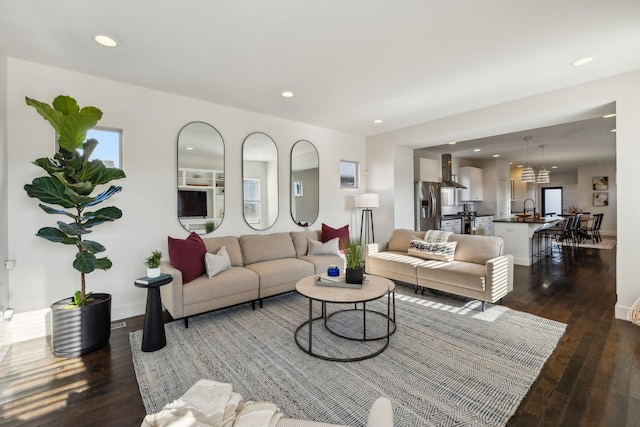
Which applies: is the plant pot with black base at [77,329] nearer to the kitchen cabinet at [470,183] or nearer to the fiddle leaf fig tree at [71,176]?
the fiddle leaf fig tree at [71,176]

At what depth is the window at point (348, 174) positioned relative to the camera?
5.82 meters

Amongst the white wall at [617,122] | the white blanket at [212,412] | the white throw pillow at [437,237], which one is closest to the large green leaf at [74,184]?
the white blanket at [212,412]

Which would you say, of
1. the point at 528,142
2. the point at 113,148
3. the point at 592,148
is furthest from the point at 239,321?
the point at 592,148

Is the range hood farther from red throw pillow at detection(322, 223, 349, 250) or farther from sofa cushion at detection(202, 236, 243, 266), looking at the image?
sofa cushion at detection(202, 236, 243, 266)

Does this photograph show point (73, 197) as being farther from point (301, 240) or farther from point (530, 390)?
point (530, 390)

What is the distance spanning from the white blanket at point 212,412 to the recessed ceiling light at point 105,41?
112 inches

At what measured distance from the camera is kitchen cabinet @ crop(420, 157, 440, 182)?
21.6ft

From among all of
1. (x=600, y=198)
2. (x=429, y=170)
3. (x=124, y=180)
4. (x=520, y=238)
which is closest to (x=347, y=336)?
(x=124, y=180)

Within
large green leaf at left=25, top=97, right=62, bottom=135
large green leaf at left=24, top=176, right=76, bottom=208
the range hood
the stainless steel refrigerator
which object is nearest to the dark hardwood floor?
large green leaf at left=24, top=176, right=76, bottom=208

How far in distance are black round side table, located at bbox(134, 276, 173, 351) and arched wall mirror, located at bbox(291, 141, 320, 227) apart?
2.66 metres

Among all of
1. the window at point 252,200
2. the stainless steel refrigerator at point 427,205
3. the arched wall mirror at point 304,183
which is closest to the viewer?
the window at point 252,200

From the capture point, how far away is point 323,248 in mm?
4621

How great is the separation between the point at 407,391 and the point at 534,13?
2.94m

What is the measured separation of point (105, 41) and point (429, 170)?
20.2ft
